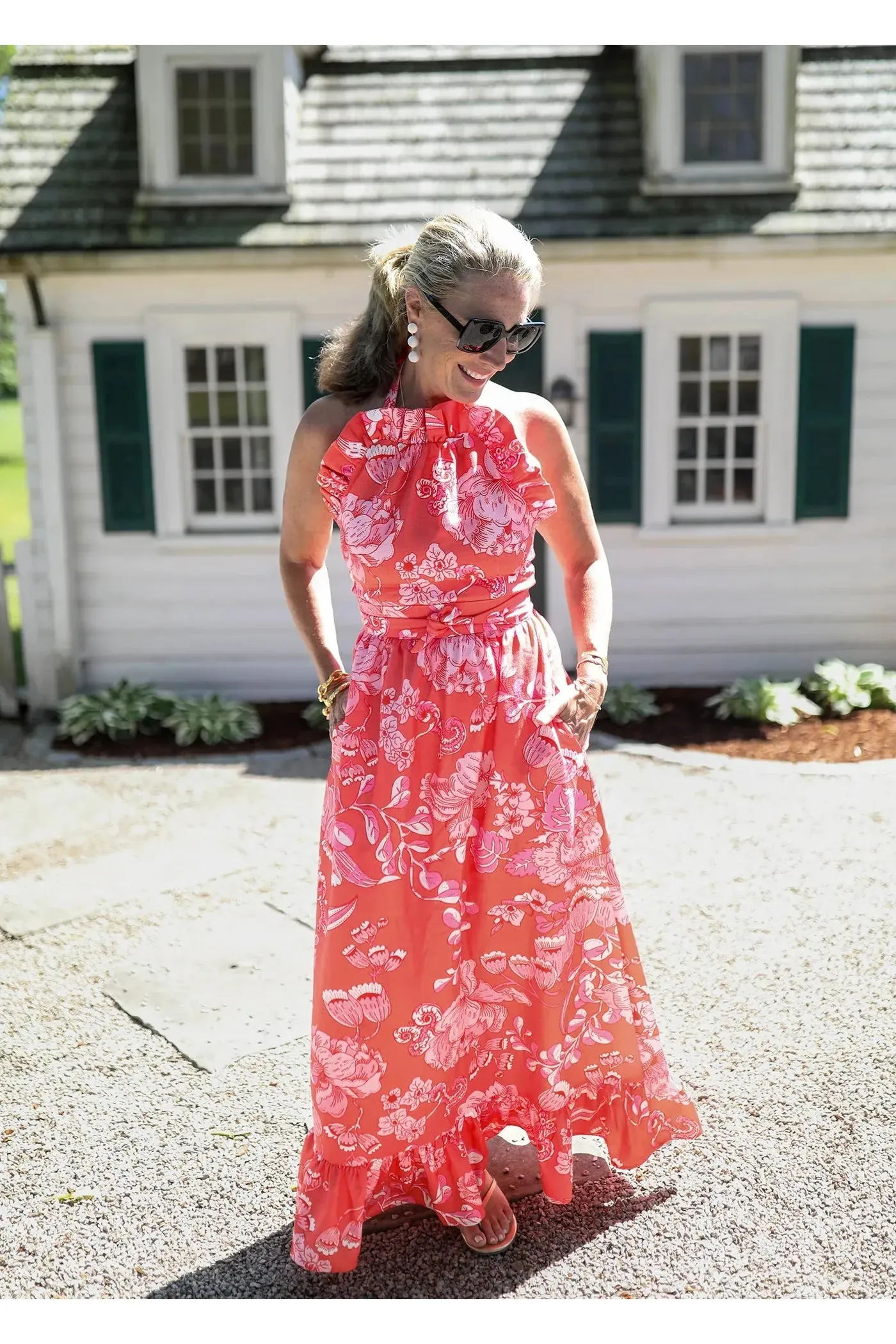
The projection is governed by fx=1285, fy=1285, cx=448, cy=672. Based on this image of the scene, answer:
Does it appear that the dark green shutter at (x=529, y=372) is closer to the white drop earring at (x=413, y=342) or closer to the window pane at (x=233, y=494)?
the window pane at (x=233, y=494)

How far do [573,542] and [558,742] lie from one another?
510mm

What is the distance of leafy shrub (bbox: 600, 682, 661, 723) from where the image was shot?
8180 millimetres

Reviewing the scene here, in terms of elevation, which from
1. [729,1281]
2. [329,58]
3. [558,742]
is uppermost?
[329,58]

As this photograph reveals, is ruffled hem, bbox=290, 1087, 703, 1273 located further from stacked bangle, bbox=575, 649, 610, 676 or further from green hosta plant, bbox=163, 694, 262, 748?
green hosta plant, bbox=163, 694, 262, 748

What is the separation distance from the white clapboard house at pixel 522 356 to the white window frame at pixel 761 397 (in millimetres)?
20

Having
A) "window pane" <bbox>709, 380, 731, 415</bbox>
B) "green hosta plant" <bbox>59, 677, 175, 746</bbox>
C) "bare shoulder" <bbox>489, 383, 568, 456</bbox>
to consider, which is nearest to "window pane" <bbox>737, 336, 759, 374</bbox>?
"window pane" <bbox>709, 380, 731, 415</bbox>

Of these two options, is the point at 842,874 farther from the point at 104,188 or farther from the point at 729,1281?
the point at 104,188

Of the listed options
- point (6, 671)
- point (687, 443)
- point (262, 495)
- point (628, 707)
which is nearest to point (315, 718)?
point (262, 495)

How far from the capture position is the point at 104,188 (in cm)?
853

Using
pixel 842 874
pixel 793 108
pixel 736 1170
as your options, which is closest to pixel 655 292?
pixel 793 108

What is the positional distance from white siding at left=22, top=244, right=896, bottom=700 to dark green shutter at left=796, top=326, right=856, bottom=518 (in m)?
A: 0.11

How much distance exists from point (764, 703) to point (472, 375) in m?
5.64

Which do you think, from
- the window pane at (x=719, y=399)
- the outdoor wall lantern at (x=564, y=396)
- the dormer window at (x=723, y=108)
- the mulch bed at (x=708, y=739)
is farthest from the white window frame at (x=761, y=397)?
the mulch bed at (x=708, y=739)

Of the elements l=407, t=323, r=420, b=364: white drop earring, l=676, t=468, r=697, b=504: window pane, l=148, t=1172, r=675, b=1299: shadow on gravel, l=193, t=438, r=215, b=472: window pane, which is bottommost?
l=148, t=1172, r=675, b=1299: shadow on gravel
